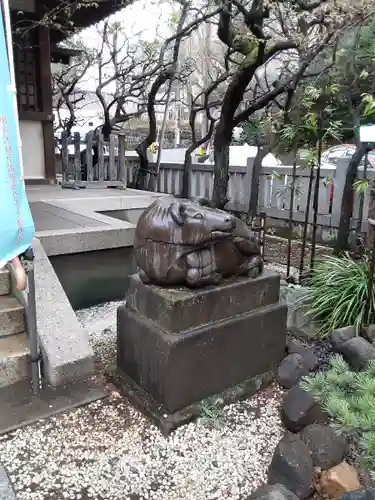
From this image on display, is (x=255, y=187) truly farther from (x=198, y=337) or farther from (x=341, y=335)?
(x=198, y=337)

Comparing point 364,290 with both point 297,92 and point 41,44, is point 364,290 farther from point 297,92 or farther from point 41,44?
point 41,44

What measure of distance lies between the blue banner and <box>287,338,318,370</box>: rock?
2226 millimetres

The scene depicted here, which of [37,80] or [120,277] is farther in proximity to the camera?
[37,80]

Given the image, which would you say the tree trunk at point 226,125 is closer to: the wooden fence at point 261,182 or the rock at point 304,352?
the wooden fence at point 261,182

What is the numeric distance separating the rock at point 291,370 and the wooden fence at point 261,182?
169 inches

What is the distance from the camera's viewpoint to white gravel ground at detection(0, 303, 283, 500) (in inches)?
88.6

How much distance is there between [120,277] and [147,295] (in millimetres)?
2360

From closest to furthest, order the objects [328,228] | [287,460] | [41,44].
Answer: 1. [287,460]
2. [328,228]
3. [41,44]

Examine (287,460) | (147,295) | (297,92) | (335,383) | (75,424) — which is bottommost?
(75,424)

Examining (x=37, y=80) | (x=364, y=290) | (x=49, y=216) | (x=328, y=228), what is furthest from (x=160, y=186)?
(x=364, y=290)

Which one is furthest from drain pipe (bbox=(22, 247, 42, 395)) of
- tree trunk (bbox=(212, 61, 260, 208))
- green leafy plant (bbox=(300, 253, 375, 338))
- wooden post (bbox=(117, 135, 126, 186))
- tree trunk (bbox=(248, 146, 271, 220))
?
wooden post (bbox=(117, 135, 126, 186))

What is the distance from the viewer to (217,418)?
283 cm

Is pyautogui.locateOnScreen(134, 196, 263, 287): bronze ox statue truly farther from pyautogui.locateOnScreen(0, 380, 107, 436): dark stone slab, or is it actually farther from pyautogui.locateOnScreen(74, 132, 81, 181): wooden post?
pyautogui.locateOnScreen(74, 132, 81, 181): wooden post

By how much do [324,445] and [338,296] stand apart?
1875mm
